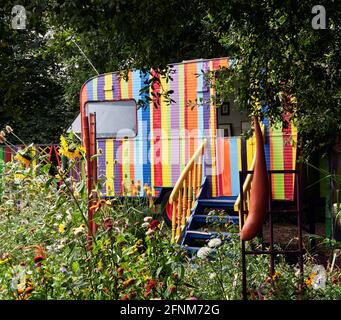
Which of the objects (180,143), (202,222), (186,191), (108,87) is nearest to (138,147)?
(180,143)

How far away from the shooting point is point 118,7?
9.07 ft

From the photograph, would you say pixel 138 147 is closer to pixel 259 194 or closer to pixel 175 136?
pixel 175 136

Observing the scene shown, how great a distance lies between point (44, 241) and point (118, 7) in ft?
5.81

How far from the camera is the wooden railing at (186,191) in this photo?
24.0 ft

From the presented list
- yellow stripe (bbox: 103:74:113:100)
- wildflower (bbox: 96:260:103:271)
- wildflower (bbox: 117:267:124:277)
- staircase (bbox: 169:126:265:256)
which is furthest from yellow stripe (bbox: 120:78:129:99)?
wildflower (bbox: 117:267:124:277)

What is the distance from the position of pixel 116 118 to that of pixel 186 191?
1.76 m

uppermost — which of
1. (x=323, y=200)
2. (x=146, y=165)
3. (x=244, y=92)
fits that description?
(x=244, y=92)

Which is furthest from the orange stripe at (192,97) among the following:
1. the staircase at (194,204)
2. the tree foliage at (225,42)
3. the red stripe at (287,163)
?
the tree foliage at (225,42)

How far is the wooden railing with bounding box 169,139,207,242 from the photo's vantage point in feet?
24.0

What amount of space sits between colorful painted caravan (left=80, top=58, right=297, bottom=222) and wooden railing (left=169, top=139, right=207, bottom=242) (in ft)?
0.68

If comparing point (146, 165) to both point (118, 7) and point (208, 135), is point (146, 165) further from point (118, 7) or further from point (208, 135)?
point (118, 7)

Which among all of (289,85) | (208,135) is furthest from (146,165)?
(289,85)

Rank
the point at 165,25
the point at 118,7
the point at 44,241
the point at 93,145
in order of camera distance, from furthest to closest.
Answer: the point at 93,145
the point at 44,241
the point at 165,25
the point at 118,7
